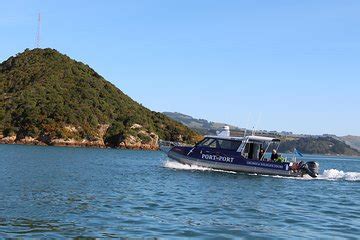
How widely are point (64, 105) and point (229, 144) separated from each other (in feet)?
→ 379

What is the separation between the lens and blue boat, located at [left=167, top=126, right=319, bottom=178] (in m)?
43.8

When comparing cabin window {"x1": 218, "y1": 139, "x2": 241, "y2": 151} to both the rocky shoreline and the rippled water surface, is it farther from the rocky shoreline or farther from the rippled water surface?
the rocky shoreline

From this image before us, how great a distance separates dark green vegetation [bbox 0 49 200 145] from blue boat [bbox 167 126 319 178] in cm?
9632

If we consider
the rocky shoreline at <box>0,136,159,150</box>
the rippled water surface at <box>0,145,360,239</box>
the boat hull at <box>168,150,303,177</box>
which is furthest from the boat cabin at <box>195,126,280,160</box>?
the rocky shoreline at <box>0,136,159,150</box>

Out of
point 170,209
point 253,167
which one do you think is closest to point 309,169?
point 253,167

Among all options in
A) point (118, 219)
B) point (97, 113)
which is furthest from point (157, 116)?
point (118, 219)

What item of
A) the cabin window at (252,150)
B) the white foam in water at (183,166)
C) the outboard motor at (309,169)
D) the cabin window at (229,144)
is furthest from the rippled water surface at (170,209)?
the white foam in water at (183,166)

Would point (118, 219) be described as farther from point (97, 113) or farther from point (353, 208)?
point (97, 113)

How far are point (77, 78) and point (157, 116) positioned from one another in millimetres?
32571

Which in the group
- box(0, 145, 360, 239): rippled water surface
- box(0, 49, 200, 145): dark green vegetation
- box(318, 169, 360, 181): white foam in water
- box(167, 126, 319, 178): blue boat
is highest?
box(0, 49, 200, 145): dark green vegetation

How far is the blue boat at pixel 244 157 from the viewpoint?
144ft

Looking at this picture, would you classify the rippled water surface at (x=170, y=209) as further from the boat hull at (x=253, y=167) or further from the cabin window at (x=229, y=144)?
the cabin window at (x=229, y=144)

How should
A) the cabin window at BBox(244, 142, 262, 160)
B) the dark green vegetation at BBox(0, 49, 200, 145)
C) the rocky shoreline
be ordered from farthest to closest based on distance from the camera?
the dark green vegetation at BBox(0, 49, 200, 145) → the rocky shoreline → the cabin window at BBox(244, 142, 262, 160)

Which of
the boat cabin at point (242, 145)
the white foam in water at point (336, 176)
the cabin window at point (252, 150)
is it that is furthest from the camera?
the white foam in water at point (336, 176)
